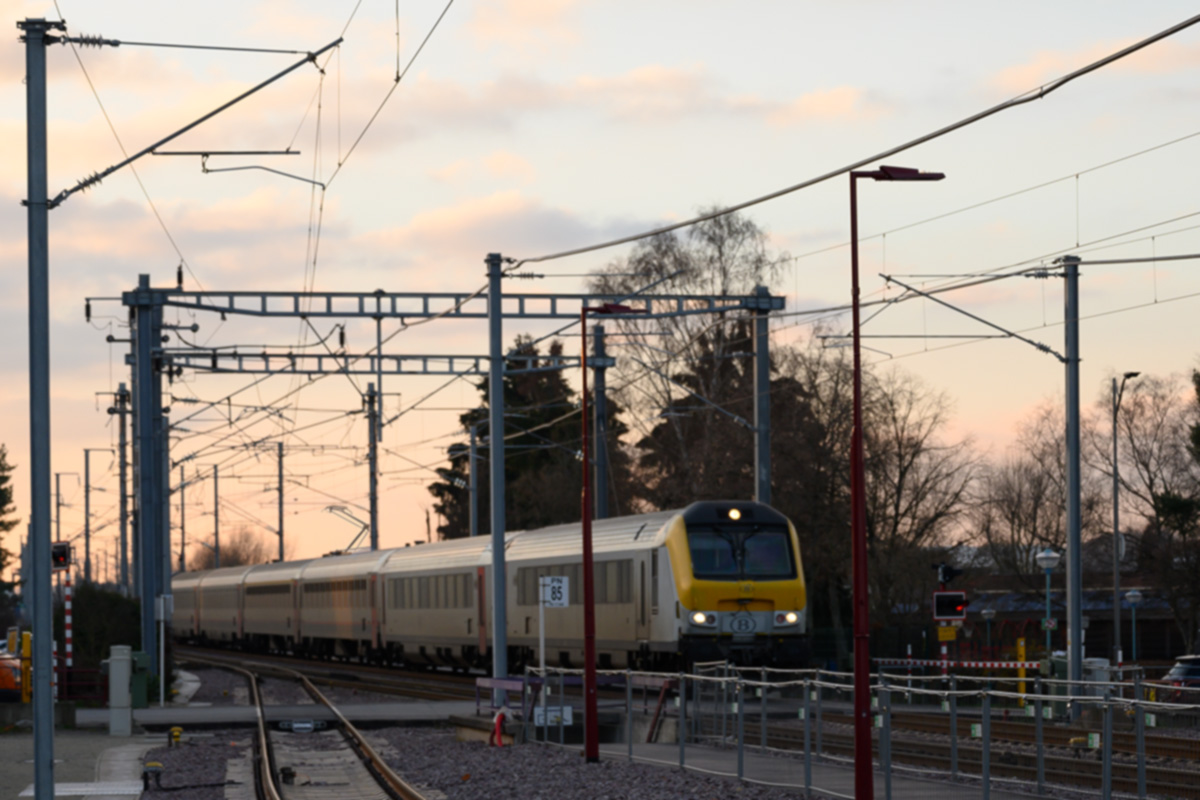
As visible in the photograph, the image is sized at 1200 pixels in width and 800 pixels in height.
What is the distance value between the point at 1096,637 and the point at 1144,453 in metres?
8.51

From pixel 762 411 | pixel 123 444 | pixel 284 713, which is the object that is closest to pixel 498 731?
pixel 284 713

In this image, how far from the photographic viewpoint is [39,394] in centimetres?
1560

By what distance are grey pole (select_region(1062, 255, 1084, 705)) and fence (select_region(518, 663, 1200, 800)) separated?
123 inches

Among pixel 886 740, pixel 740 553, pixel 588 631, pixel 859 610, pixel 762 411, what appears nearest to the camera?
pixel 859 610

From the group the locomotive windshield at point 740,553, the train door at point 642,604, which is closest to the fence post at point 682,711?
the locomotive windshield at point 740,553

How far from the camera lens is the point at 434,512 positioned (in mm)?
100188

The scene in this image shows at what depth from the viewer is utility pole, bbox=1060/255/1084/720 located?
1135 inches

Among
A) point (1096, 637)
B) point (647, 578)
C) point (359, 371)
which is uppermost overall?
point (359, 371)

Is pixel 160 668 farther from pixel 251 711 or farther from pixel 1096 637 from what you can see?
pixel 1096 637

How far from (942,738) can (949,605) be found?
45.2ft

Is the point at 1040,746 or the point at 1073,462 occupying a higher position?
the point at 1073,462

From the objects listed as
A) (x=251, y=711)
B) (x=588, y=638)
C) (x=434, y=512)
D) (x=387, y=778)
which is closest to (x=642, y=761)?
(x=588, y=638)

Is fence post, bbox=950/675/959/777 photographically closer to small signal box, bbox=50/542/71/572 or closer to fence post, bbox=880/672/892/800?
fence post, bbox=880/672/892/800

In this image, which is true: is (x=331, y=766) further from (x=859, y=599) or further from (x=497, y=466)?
(x=859, y=599)
